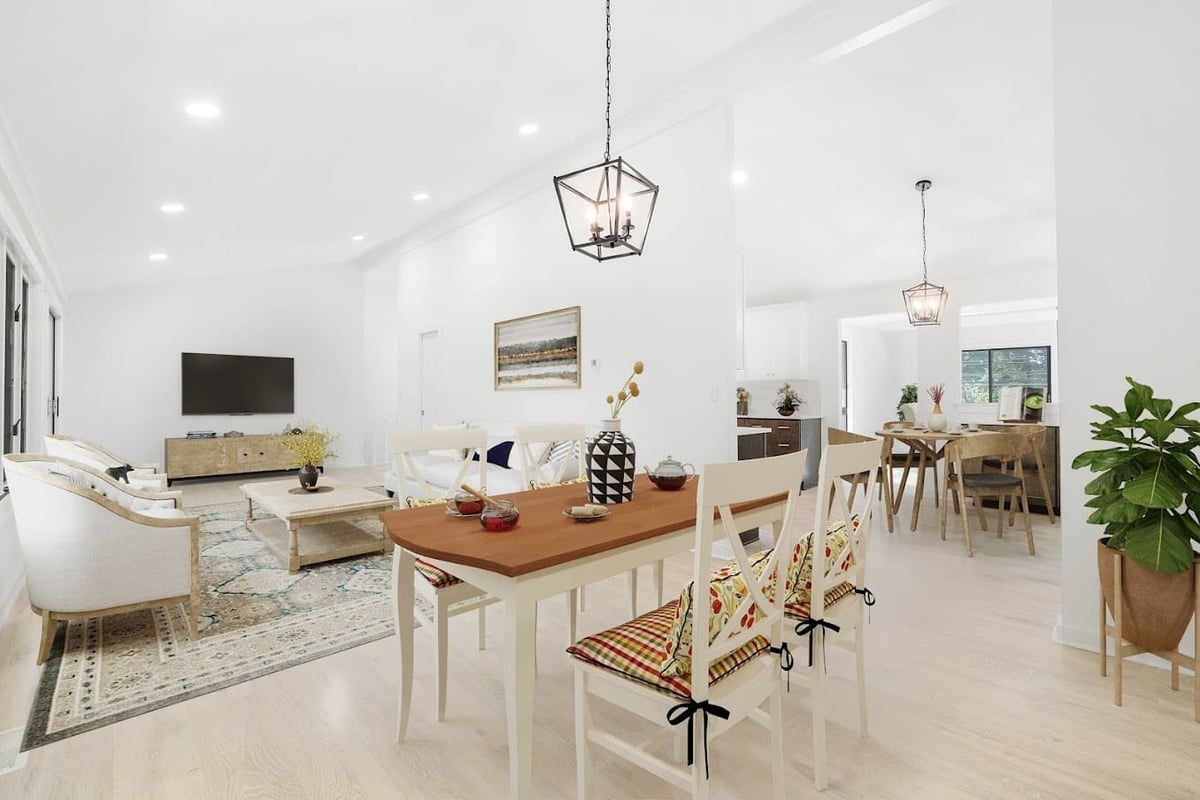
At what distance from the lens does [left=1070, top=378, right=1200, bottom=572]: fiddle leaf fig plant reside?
1.99m

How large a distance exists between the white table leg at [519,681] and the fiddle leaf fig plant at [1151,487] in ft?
6.81

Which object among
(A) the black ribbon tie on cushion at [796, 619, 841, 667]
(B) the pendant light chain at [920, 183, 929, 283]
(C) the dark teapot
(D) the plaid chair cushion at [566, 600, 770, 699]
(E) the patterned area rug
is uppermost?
(B) the pendant light chain at [920, 183, 929, 283]

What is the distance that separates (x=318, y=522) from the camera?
3781mm

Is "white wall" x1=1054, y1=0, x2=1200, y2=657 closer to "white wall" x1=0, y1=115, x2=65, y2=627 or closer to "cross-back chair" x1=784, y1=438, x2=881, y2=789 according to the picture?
"cross-back chair" x1=784, y1=438, x2=881, y2=789

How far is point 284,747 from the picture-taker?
187cm

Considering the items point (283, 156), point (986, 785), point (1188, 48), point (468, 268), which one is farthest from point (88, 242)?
point (1188, 48)

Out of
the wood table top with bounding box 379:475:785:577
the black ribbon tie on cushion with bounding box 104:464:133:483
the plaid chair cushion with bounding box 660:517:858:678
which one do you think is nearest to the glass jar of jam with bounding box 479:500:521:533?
the wood table top with bounding box 379:475:785:577

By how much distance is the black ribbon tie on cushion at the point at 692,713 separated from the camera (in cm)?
127

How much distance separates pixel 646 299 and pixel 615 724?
326 cm

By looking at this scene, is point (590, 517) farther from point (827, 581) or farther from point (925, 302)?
point (925, 302)

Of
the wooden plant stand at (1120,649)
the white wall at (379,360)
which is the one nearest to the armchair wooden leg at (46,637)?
the wooden plant stand at (1120,649)

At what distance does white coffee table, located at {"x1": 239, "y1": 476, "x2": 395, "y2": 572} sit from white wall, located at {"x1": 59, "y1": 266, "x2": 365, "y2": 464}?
12.7 ft

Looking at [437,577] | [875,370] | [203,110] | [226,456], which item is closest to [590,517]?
[437,577]

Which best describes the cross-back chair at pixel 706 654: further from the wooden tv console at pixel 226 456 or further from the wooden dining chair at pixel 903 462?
the wooden tv console at pixel 226 456
